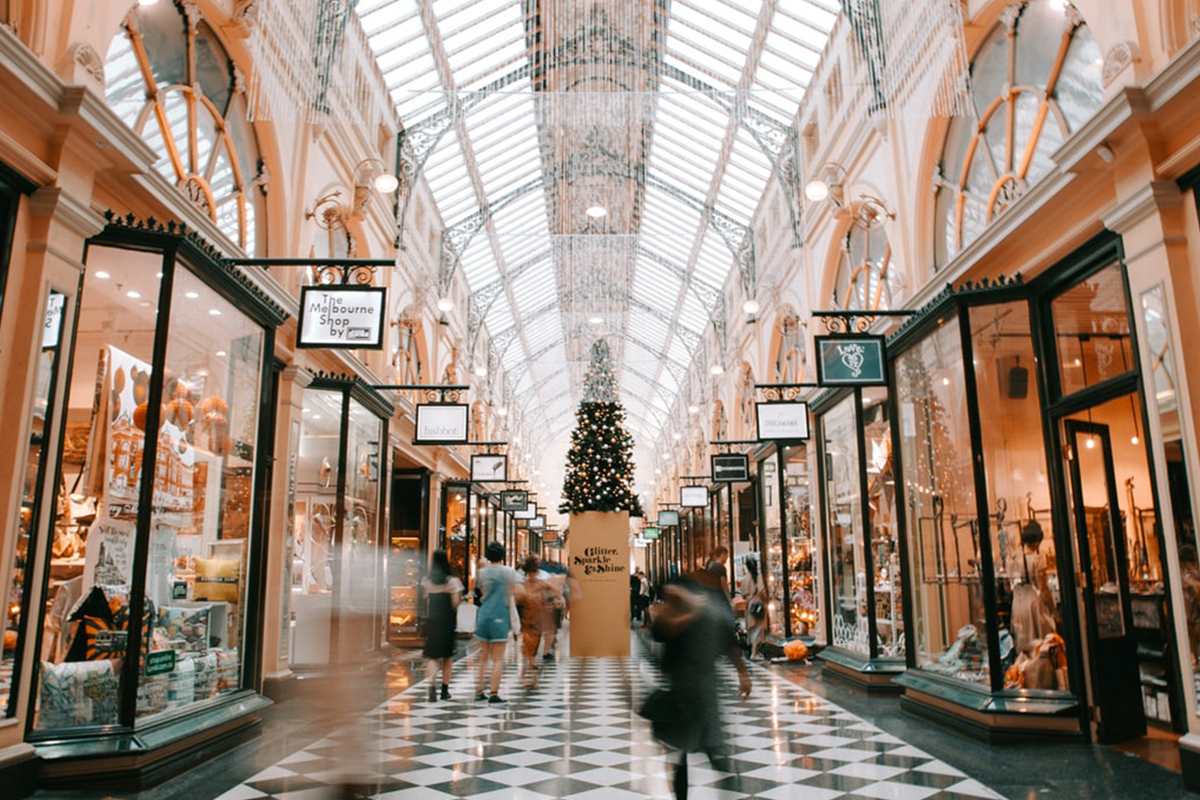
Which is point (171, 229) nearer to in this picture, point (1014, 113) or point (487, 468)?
point (1014, 113)

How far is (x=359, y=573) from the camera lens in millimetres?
3420

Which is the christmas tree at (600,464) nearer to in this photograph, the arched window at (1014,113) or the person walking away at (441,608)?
the person walking away at (441,608)

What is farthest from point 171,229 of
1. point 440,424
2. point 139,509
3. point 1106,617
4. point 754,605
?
point 754,605

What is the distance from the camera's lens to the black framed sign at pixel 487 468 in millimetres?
17172

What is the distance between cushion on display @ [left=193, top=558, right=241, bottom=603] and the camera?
636 cm

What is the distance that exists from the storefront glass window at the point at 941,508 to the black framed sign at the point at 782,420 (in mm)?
2875

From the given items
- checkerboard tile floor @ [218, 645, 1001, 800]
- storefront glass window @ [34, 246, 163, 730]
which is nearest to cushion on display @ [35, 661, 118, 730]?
storefront glass window @ [34, 246, 163, 730]

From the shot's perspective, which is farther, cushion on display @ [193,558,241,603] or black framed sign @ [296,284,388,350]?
black framed sign @ [296,284,388,350]

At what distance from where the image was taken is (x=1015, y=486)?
6984mm

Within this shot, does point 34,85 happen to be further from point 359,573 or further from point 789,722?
point 789,722

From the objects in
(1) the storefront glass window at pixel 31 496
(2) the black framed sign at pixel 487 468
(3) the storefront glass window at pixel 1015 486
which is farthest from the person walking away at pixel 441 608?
(2) the black framed sign at pixel 487 468

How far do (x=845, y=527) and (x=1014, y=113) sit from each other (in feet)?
17.9

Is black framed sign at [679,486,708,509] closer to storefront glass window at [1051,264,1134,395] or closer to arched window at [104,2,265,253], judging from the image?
arched window at [104,2,265,253]

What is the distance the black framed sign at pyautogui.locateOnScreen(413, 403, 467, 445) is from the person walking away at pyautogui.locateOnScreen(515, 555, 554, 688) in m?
3.12
